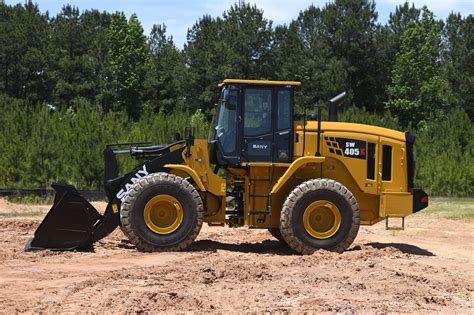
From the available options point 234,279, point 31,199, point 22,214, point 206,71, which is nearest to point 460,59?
point 206,71

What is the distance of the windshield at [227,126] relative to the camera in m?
12.1

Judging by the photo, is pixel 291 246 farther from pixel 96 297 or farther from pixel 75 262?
pixel 96 297

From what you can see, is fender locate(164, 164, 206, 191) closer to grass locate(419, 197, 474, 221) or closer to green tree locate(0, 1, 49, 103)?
grass locate(419, 197, 474, 221)

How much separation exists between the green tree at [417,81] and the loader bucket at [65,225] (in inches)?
1650

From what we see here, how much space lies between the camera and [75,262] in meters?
10.6

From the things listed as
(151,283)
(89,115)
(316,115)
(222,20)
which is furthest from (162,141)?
(222,20)

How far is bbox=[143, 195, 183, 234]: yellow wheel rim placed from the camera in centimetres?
1158

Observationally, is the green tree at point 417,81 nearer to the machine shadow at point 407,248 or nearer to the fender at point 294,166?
the machine shadow at point 407,248

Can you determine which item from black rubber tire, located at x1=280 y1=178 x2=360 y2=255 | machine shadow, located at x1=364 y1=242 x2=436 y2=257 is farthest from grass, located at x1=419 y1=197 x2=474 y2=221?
black rubber tire, located at x1=280 y1=178 x2=360 y2=255

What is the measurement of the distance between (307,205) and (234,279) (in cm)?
308

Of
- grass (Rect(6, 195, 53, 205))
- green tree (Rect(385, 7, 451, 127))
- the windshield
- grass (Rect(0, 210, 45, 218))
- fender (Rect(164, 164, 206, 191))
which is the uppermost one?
green tree (Rect(385, 7, 451, 127))

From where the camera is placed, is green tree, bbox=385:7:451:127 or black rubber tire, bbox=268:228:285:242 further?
green tree, bbox=385:7:451:127

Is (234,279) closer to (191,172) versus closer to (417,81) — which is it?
(191,172)

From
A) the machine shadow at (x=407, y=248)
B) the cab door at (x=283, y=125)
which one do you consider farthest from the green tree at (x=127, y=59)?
the cab door at (x=283, y=125)
